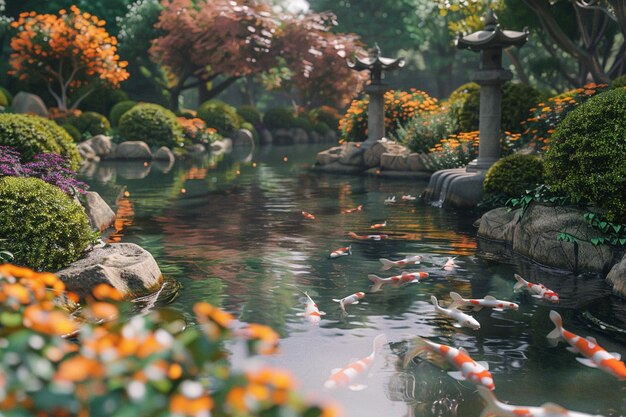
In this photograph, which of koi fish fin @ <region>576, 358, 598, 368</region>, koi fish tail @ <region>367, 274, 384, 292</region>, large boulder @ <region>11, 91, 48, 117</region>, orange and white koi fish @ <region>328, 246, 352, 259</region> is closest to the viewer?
koi fish fin @ <region>576, 358, 598, 368</region>

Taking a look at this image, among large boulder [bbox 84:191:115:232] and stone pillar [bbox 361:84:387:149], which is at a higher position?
stone pillar [bbox 361:84:387:149]

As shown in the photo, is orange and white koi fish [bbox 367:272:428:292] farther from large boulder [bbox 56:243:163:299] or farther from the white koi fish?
large boulder [bbox 56:243:163:299]

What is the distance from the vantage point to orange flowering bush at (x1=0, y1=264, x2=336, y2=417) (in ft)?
6.87

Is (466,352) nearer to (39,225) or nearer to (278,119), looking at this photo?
(39,225)

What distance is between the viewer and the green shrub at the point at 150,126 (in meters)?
33.5

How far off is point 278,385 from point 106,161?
30.1m

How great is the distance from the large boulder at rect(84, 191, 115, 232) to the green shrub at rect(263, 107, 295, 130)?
36878mm

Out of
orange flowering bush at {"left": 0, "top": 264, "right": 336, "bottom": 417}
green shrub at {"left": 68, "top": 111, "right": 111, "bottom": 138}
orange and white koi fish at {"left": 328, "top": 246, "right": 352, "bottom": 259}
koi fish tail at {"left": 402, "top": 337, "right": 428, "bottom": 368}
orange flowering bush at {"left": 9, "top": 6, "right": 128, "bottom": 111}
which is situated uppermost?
orange flowering bush at {"left": 9, "top": 6, "right": 128, "bottom": 111}

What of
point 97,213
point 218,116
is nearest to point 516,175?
point 97,213

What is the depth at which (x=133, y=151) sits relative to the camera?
3219 centimetres

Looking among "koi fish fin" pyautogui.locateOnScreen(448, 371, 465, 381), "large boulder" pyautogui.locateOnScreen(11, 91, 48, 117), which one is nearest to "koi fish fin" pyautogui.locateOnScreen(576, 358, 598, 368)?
"koi fish fin" pyautogui.locateOnScreen(448, 371, 465, 381)

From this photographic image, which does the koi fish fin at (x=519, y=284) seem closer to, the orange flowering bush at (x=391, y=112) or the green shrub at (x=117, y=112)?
the orange flowering bush at (x=391, y=112)

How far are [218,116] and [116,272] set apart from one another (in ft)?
115

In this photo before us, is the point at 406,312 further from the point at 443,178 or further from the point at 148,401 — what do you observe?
the point at 443,178
